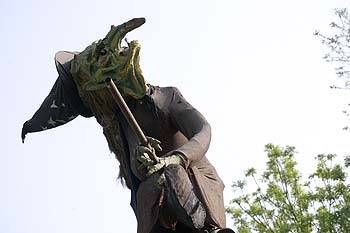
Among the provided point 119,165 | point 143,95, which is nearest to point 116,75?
point 143,95

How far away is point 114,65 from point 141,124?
33 centimetres

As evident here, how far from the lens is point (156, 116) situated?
314 cm

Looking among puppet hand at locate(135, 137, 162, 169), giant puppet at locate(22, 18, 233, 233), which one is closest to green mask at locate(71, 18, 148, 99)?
giant puppet at locate(22, 18, 233, 233)

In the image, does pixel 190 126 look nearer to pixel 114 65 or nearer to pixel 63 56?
pixel 114 65

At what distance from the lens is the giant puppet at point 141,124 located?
9.04ft

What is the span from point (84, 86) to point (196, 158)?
0.76 metres

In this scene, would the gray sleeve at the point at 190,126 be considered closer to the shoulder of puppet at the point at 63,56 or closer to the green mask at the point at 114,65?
the green mask at the point at 114,65

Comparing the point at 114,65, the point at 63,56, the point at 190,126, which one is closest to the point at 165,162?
the point at 190,126

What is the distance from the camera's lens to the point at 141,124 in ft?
10.3

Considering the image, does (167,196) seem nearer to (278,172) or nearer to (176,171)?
(176,171)

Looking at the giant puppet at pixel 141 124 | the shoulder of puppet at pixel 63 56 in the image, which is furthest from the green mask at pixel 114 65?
the shoulder of puppet at pixel 63 56

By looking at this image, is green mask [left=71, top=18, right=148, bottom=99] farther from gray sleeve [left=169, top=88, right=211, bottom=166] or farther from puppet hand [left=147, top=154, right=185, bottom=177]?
puppet hand [left=147, top=154, right=185, bottom=177]

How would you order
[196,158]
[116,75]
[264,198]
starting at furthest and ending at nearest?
[264,198], [116,75], [196,158]

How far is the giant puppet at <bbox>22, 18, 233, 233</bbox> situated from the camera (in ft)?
9.04
